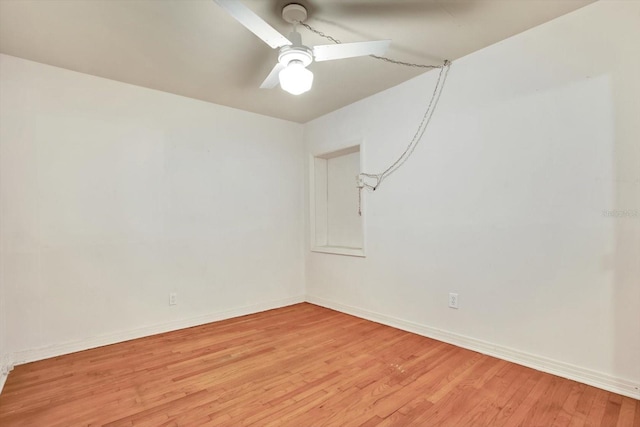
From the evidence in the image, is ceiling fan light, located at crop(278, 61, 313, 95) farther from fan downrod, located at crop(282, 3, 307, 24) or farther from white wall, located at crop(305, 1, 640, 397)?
white wall, located at crop(305, 1, 640, 397)

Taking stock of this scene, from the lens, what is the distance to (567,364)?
80.0 inches

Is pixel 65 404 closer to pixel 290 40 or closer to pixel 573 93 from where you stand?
pixel 290 40

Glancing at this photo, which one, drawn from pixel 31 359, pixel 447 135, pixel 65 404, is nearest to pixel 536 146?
pixel 447 135

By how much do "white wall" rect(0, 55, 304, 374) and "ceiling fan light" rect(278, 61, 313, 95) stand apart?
194 cm

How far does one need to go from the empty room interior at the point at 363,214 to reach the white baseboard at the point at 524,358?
0.01 meters

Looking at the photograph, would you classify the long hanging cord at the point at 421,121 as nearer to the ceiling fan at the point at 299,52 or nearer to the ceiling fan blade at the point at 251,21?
the ceiling fan at the point at 299,52

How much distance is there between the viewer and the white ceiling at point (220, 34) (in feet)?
6.24

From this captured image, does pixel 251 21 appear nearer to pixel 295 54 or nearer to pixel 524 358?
pixel 295 54

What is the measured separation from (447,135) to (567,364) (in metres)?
1.86

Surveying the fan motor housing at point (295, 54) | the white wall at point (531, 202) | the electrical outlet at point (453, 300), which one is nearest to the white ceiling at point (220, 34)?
the white wall at point (531, 202)

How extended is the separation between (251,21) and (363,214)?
225cm

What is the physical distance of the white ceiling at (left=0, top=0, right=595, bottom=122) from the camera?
6.24 ft

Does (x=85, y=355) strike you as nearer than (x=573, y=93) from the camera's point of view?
No

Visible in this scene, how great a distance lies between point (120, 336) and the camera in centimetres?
281
